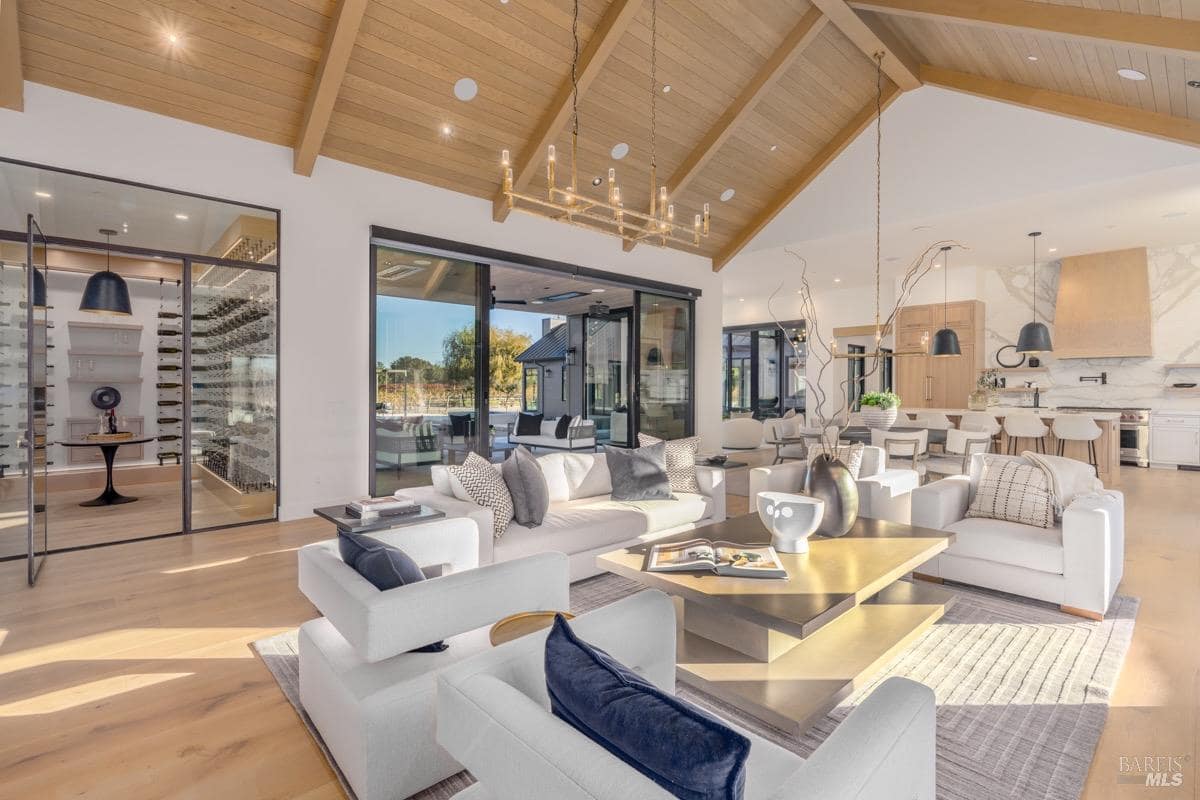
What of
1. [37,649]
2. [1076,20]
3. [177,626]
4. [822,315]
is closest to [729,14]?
[1076,20]

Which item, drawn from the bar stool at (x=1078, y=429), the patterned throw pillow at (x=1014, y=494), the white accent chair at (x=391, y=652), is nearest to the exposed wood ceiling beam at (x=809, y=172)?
the bar stool at (x=1078, y=429)

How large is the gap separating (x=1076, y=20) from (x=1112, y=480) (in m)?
5.65

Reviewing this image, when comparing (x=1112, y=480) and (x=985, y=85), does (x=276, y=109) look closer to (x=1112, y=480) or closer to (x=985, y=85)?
(x=985, y=85)

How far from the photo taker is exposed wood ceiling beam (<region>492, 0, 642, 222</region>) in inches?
184

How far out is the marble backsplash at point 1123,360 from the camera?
8062 mm

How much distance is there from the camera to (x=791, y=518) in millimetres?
2631

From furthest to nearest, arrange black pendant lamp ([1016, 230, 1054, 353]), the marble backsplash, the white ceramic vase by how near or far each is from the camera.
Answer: the marble backsplash → black pendant lamp ([1016, 230, 1054, 353]) → the white ceramic vase

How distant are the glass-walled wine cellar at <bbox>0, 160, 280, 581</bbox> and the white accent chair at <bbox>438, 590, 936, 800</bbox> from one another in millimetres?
3793

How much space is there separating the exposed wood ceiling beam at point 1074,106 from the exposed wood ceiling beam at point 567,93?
3.64m

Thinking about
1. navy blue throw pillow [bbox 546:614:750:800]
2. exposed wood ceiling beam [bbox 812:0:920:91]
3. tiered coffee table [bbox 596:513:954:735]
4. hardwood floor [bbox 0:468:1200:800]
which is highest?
exposed wood ceiling beam [bbox 812:0:920:91]

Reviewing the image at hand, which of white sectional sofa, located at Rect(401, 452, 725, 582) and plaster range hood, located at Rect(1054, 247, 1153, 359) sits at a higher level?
plaster range hood, located at Rect(1054, 247, 1153, 359)

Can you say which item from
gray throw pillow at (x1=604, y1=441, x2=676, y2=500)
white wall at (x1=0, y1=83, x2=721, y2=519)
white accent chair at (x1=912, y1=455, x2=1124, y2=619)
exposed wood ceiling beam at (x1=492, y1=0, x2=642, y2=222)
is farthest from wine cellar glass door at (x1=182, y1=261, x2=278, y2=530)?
white accent chair at (x1=912, y1=455, x2=1124, y2=619)

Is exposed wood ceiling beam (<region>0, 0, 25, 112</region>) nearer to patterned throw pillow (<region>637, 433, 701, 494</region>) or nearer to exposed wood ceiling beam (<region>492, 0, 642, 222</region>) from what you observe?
exposed wood ceiling beam (<region>492, 0, 642, 222</region>)

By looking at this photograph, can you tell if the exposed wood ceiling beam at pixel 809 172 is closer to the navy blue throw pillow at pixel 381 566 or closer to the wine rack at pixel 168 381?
the navy blue throw pillow at pixel 381 566
